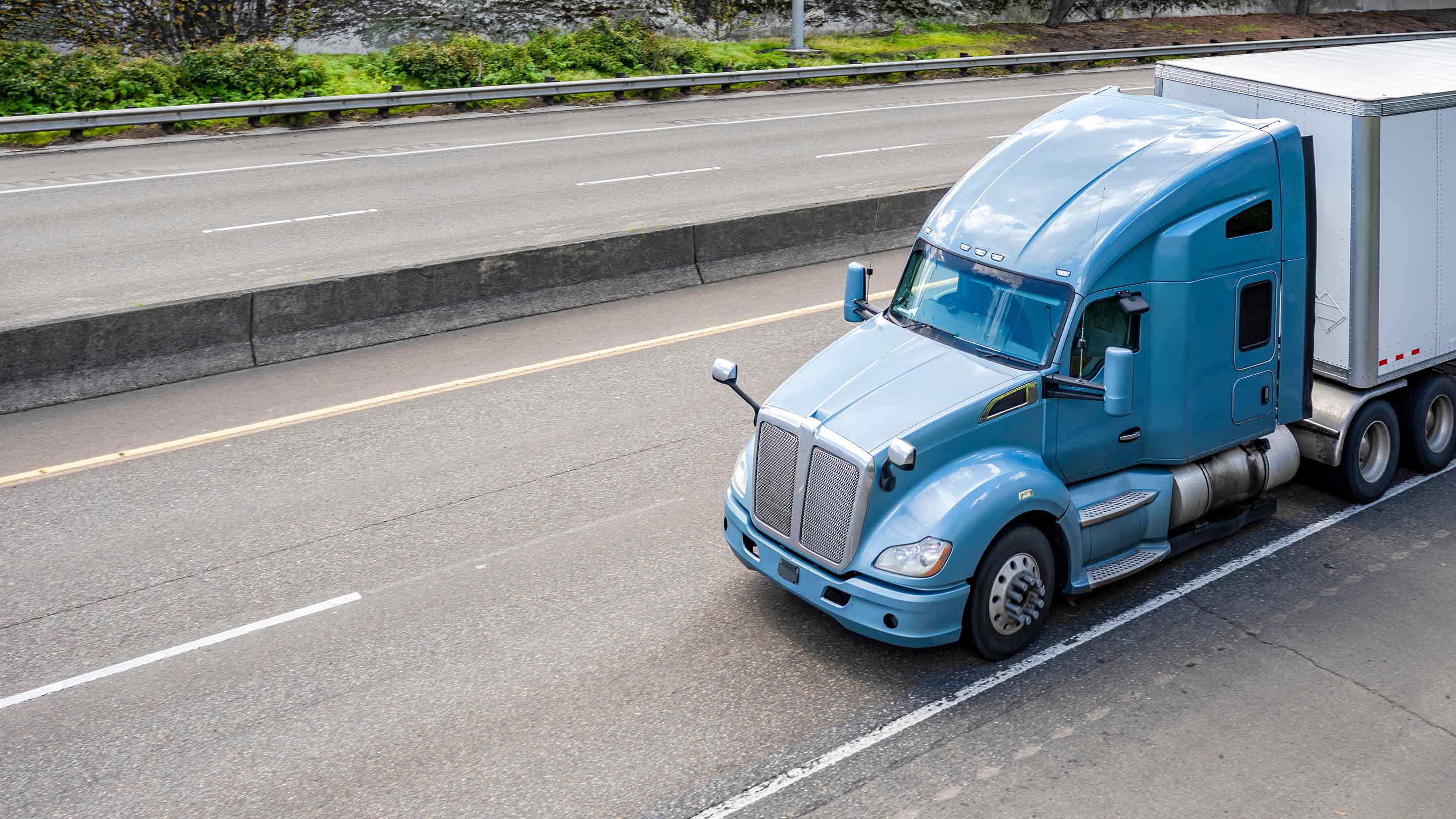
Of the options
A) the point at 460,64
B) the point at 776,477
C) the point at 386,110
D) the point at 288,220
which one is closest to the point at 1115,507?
the point at 776,477

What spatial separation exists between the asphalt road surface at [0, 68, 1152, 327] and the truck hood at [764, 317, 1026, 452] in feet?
23.3

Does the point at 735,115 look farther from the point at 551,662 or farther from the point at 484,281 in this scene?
the point at 551,662

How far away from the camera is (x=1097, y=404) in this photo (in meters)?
7.56

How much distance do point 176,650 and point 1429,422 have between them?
30.3 feet

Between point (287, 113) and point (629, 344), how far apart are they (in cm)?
1385

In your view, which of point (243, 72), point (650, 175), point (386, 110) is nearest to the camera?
point (650, 175)

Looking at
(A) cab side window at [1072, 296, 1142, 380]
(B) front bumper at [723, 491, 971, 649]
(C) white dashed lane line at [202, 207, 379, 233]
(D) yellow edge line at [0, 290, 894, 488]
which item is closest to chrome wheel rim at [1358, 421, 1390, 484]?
(A) cab side window at [1072, 296, 1142, 380]

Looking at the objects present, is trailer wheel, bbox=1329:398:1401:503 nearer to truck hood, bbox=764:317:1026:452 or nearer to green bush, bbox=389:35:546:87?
truck hood, bbox=764:317:1026:452

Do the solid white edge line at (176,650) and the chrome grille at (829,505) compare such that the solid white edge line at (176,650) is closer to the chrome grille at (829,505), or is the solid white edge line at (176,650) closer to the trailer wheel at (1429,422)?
the chrome grille at (829,505)

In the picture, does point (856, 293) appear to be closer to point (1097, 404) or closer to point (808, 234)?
point (1097, 404)

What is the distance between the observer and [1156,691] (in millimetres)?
6934

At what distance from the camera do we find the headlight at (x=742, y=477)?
25.4 feet

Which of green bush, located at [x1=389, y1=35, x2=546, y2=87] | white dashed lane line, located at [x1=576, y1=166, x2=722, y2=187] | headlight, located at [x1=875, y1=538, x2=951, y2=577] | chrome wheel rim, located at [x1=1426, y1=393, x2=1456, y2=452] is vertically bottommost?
headlight, located at [x1=875, y1=538, x2=951, y2=577]

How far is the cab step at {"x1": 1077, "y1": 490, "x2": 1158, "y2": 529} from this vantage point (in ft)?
24.7
